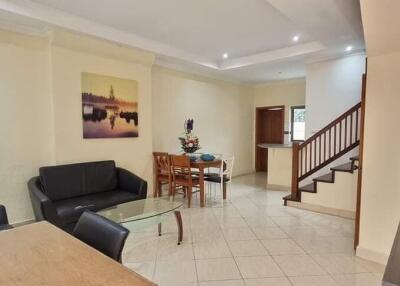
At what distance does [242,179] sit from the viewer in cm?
707

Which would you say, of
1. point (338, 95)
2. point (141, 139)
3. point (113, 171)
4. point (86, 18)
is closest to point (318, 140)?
point (338, 95)

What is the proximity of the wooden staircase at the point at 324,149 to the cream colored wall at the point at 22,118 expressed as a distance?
405cm

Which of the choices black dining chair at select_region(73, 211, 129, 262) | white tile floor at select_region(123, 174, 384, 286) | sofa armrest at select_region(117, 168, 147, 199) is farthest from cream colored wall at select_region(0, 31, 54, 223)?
black dining chair at select_region(73, 211, 129, 262)

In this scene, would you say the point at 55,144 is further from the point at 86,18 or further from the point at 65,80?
the point at 86,18

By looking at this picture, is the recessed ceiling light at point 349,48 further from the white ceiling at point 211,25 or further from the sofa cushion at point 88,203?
the sofa cushion at point 88,203

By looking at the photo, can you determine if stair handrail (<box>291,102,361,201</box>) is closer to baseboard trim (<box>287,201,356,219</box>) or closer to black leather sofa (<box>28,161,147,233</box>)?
baseboard trim (<box>287,201,356,219</box>)

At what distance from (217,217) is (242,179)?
315 centimetres

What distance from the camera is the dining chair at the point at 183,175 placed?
179 inches

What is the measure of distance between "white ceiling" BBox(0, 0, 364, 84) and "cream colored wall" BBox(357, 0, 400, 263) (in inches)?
36.6

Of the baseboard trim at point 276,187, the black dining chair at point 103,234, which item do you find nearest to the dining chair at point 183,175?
the baseboard trim at point 276,187

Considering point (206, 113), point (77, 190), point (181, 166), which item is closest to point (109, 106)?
point (77, 190)

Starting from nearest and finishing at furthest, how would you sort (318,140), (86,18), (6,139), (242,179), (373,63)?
(373,63), (6,139), (86,18), (318,140), (242,179)

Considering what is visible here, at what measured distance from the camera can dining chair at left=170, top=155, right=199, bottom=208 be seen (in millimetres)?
4555

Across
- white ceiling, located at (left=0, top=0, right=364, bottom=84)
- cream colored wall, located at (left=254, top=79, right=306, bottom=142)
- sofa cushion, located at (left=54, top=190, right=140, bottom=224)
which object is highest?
white ceiling, located at (left=0, top=0, right=364, bottom=84)
